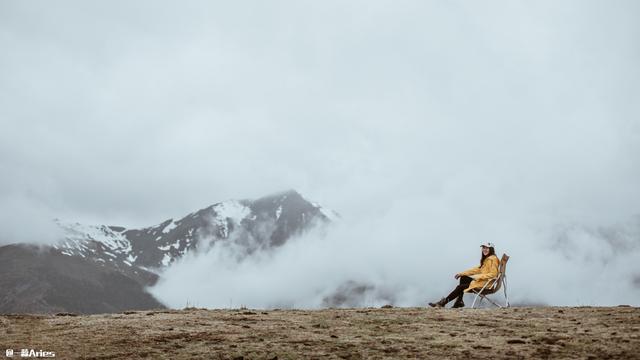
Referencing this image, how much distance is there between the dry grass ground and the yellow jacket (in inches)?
142

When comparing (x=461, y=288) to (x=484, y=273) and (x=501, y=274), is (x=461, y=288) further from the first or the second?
(x=501, y=274)

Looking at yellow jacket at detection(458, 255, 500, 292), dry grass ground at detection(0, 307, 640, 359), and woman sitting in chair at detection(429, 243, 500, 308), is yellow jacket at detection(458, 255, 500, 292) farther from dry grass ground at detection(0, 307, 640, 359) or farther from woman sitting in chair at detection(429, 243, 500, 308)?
dry grass ground at detection(0, 307, 640, 359)

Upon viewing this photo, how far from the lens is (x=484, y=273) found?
2306cm

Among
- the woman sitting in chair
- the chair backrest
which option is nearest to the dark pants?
Answer: the woman sitting in chair

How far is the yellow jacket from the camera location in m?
22.6

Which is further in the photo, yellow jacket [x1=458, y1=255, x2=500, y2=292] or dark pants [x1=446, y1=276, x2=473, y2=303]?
dark pants [x1=446, y1=276, x2=473, y2=303]

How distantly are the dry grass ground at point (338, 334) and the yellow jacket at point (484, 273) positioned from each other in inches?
142

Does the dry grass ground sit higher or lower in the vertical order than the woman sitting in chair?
lower

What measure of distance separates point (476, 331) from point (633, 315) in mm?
4408

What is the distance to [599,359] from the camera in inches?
471

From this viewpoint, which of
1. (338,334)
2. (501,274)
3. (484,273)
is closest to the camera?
(338,334)

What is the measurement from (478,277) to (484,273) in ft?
1.27

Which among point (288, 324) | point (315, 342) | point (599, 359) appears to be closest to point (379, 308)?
point (288, 324)

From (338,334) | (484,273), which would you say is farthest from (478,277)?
(338,334)
